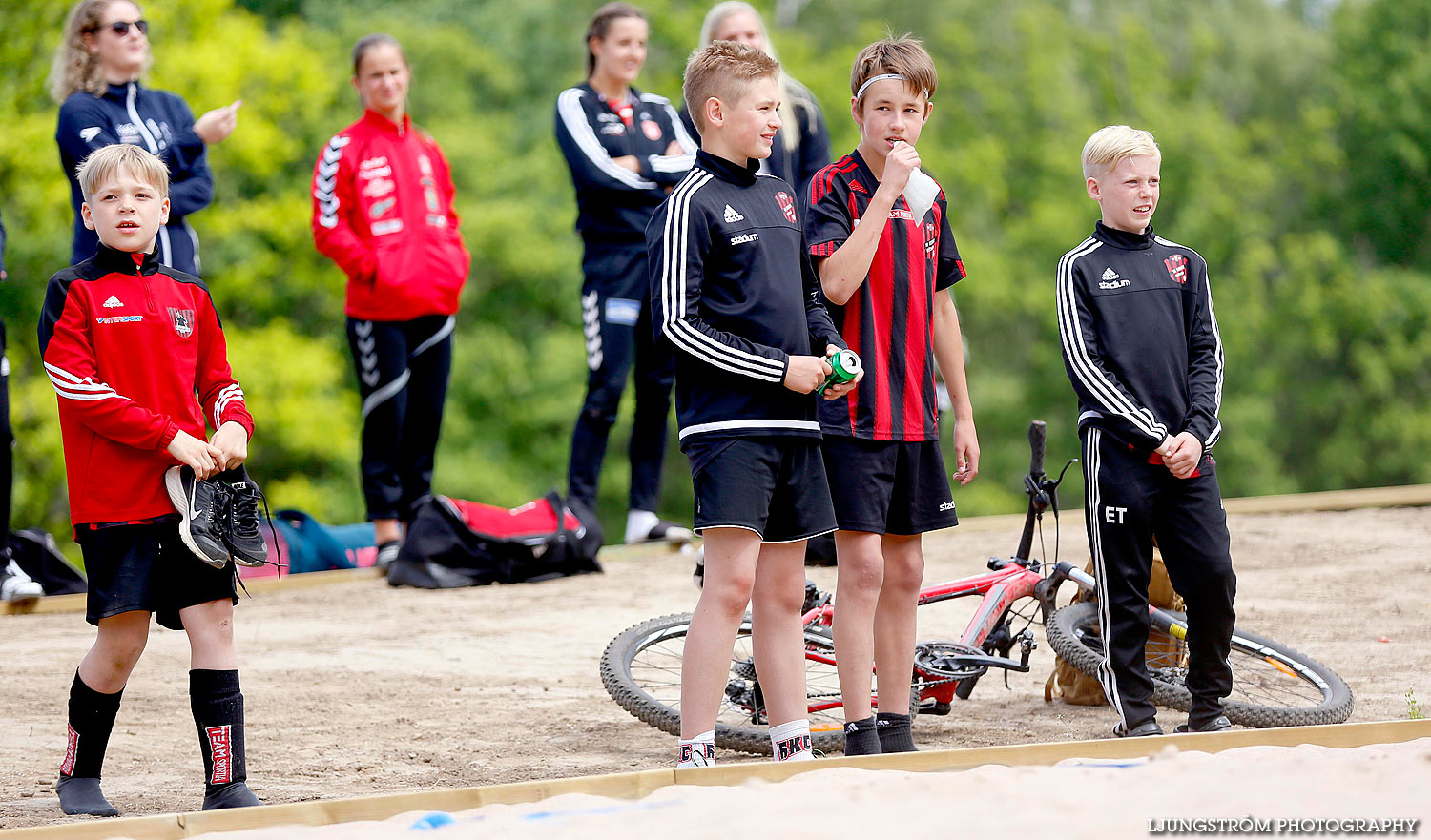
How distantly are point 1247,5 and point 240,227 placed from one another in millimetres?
22535

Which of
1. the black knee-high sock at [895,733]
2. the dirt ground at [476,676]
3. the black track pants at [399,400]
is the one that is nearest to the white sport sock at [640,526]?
the dirt ground at [476,676]

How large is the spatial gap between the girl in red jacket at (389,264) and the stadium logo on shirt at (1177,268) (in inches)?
158

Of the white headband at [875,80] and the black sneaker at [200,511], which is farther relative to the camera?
the white headband at [875,80]

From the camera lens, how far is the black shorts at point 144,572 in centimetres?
374

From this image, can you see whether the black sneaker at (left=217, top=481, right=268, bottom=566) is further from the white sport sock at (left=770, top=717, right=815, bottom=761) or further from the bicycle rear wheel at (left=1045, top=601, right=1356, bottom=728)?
the bicycle rear wheel at (left=1045, top=601, right=1356, bottom=728)

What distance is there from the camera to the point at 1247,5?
1272 inches

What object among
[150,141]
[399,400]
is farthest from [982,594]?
[150,141]

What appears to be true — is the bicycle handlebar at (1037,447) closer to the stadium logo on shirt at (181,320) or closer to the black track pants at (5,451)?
the stadium logo on shirt at (181,320)

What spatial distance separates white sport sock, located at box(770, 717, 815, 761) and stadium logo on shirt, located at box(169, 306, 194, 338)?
1852 millimetres

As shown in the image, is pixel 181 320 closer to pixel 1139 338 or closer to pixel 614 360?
pixel 1139 338

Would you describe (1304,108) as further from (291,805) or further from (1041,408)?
(291,805)

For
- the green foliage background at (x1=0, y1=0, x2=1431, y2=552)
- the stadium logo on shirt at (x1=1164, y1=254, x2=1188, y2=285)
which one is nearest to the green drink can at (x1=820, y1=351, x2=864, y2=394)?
the stadium logo on shirt at (x1=1164, y1=254, x2=1188, y2=285)

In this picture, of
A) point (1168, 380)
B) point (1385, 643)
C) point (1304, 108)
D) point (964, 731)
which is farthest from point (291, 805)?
point (1304, 108)

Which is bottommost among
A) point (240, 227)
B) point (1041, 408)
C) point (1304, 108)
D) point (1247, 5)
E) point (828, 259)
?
point (1041, 408)
